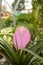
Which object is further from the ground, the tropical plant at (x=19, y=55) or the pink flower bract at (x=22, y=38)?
the pink flower bract at (x=22, y=38)

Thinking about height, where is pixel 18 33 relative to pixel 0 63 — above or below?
above

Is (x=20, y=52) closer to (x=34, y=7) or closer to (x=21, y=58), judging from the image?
(x=21, y=58)

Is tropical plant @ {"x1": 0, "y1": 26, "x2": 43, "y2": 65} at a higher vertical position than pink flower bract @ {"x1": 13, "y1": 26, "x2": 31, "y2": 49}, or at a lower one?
lower

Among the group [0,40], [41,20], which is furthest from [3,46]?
[41,20]

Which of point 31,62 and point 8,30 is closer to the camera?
point 31,62

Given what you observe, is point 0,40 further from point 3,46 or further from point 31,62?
point 31,62

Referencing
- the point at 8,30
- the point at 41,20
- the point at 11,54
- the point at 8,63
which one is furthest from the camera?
the point at 41,20

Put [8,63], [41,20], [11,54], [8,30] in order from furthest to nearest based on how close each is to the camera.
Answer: [41,20]
[8,30]
[8,63]
[11,54]

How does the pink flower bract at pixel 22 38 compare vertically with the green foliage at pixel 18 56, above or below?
above
